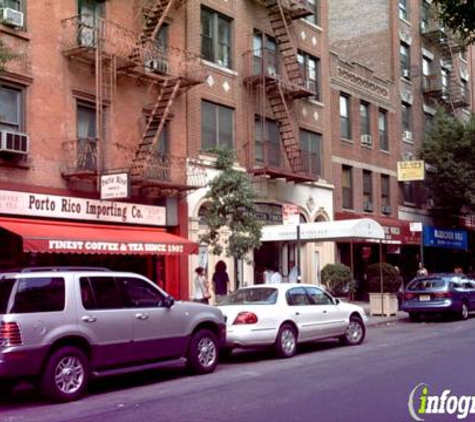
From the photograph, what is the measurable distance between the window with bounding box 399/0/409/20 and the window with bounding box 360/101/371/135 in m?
6.43

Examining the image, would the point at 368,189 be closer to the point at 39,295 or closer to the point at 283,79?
the point at 283,79

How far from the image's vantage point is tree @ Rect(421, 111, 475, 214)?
3425 centimetres

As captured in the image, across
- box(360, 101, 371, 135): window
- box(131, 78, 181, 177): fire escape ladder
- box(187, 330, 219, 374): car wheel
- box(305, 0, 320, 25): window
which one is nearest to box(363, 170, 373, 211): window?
box(360, 101, 371, 135): window

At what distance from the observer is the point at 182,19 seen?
2286cm

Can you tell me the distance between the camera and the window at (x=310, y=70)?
92.9 feet

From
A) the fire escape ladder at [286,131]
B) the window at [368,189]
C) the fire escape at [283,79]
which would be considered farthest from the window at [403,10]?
the fire escape ladder at [286,131]

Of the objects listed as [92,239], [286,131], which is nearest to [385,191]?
A: [286,131]

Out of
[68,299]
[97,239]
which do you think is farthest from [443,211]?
[68,299]

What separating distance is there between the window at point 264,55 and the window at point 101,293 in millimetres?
16129

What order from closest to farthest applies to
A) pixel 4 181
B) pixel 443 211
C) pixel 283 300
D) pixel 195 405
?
pixel 195 405, pixel 283 300, pixel 4 181, pixel 443 211

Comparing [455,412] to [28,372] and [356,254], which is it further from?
[356,254]

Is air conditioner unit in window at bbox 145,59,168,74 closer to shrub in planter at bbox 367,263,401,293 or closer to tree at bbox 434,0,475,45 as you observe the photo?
shrub in planter at bbox 367,263,401,293

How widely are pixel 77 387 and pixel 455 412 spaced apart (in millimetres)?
5010

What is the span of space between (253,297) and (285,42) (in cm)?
1512
